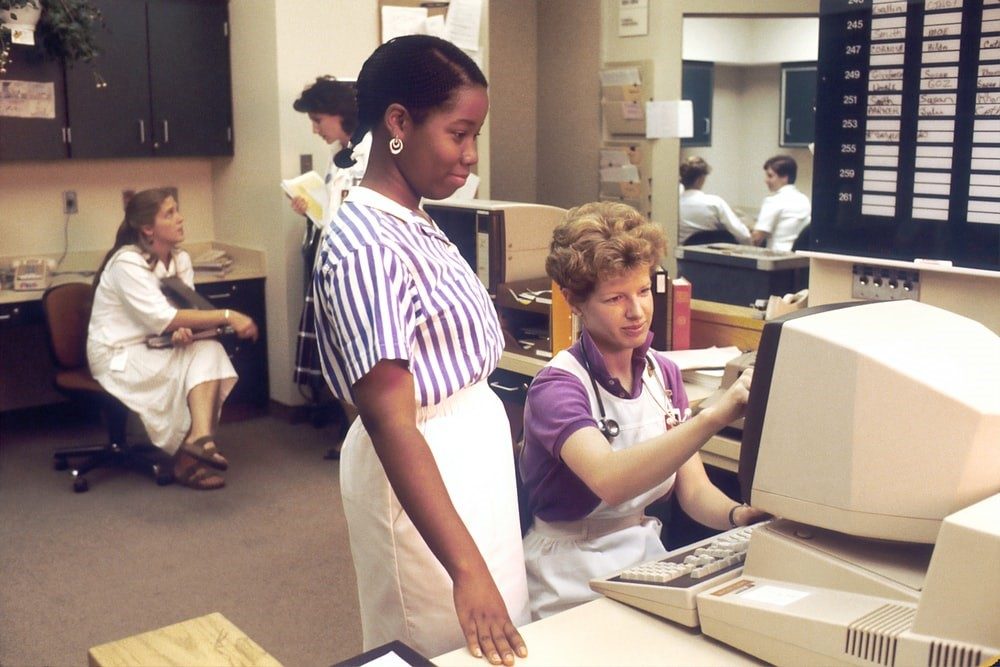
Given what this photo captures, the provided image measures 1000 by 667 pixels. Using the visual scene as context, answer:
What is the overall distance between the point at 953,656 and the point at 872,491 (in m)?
0.20

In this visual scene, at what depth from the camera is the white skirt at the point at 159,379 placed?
443 centimetres

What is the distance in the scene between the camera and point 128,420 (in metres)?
5.28

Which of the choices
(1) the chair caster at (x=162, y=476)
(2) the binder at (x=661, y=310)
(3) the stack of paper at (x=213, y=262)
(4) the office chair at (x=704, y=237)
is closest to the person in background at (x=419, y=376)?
(2) the binder at (x=661, y=310)

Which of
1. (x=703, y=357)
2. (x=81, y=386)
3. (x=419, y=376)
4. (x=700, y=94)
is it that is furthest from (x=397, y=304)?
(x=700, y=94)

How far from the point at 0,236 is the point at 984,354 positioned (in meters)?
5.03

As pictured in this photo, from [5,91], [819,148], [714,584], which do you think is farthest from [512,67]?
[714,584]

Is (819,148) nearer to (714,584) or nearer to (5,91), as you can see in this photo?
(714,584)

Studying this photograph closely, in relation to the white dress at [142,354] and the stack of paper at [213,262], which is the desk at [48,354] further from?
the white dress at [142,354]

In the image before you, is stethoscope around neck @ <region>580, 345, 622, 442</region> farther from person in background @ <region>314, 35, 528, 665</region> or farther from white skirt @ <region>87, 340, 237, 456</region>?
white skirt @ <region>87, 340, 237, 456</region>

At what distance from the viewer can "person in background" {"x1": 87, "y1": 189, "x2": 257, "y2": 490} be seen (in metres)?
4.39

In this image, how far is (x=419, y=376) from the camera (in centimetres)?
145

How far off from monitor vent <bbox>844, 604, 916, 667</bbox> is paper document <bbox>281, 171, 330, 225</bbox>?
395 cm

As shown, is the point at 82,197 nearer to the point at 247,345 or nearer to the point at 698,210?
the point at 247,345

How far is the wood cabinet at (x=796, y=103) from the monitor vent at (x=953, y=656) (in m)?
8.86
